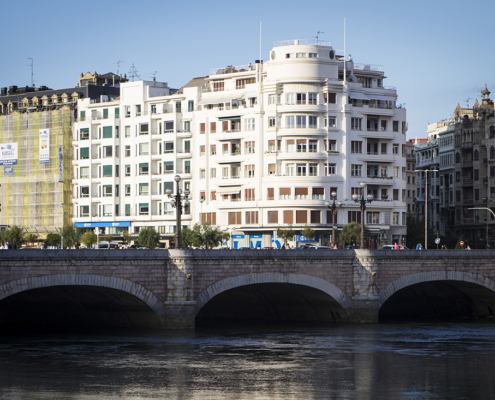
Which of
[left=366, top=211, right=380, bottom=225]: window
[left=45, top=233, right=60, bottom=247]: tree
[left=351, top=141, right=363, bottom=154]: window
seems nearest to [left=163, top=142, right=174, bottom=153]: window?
[left=45, top=233, right=60, bottom=247]: tree

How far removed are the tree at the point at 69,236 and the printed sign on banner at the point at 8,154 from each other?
17.0m

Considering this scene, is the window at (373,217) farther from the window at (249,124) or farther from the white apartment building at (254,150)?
the window at (249,124)

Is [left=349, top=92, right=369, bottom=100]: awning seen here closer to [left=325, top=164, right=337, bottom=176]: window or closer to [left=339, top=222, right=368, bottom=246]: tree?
[left=325, top=164, right=337, bottom=176]: window

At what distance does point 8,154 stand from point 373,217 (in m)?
54.0

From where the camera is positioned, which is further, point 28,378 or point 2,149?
point 2,149

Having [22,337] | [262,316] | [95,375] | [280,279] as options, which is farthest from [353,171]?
[95,375]

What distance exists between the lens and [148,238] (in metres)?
109

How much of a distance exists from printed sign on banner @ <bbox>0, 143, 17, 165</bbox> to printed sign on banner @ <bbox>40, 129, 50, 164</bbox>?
187 inches

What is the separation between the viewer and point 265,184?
10869cm

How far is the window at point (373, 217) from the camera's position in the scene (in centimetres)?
11100

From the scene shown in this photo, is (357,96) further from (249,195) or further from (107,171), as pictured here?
(107,171)

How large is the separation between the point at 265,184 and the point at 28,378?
68742mm

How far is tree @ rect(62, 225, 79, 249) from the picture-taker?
114m

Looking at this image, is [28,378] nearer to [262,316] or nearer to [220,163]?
[262,316]
